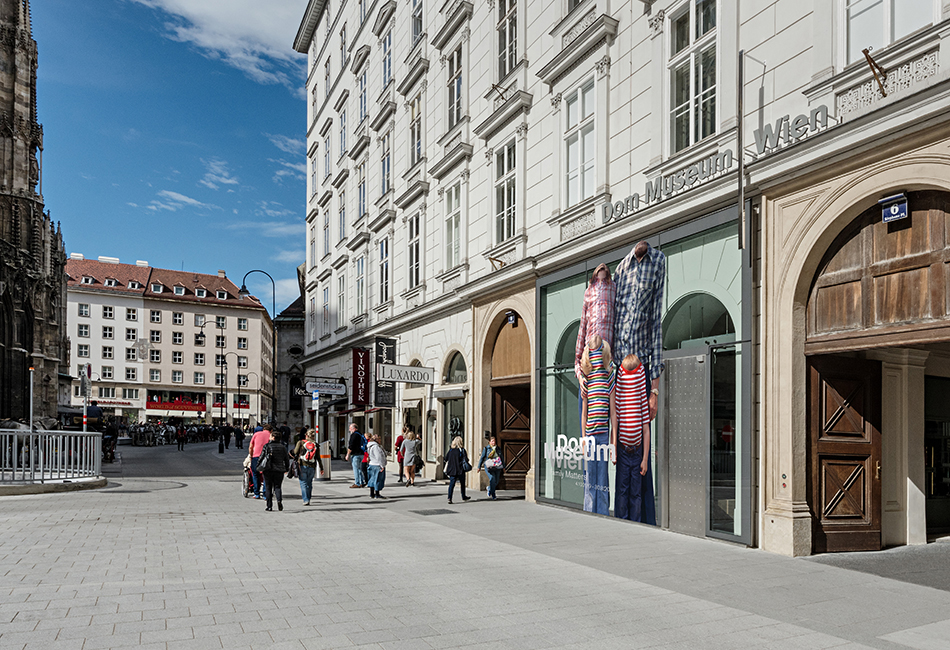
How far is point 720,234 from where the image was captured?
12.1 metres

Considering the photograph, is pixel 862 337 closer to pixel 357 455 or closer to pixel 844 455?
pixel 844 455

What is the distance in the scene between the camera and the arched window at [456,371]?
882 inches

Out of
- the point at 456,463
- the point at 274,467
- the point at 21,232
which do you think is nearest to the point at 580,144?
the point at 456,463

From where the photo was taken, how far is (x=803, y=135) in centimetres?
1051

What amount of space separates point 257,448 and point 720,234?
448 inches

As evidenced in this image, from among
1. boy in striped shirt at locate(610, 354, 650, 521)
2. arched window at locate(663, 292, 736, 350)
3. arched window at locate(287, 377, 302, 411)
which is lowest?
arched window at locate(287, 377, 302, 411)

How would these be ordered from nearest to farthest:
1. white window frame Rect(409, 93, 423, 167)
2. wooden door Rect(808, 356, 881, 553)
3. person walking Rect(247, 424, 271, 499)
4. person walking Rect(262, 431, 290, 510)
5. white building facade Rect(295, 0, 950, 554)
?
white building facade Rect(295, 0, 950, 554) < wooden door Rect(808, 356, 881, 553) < person walking Rect(262, 431, 290, 510) < person walking Rect(247, 424, 271, 499) < white window frame Rect(409, 93, 423, 167)

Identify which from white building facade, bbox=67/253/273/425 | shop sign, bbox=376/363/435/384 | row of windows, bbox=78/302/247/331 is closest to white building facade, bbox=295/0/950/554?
shop sign, bbox=376/363/435/384

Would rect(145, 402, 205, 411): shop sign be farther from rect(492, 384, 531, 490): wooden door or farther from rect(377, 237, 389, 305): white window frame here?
rect(492, 384, 531, 490): wooden door

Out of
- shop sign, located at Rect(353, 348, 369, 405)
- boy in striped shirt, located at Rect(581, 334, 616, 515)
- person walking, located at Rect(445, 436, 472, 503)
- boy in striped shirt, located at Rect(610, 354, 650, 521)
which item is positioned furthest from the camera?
shop sign, located at Rect(353, 348, 369, 405)

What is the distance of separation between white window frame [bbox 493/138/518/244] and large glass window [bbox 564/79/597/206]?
2447mm

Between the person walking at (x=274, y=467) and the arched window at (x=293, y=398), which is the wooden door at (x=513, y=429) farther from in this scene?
the arched window at (x=293, y=398)

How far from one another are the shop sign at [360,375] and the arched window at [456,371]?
6.42 m

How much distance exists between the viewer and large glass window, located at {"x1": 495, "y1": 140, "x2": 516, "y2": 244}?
19.7 meters
